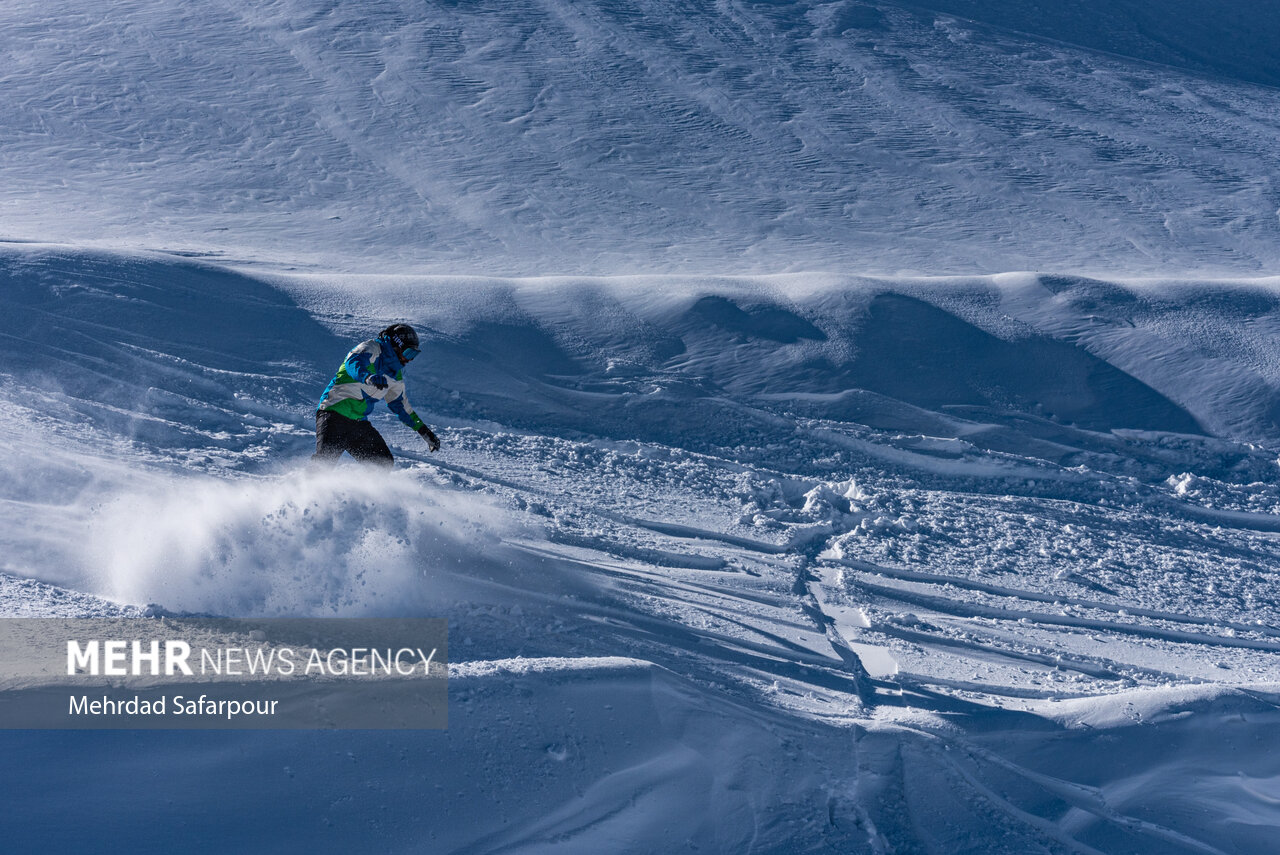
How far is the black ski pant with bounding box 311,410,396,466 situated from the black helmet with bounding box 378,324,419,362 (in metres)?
0.52

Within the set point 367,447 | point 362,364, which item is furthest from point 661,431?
point 362,364

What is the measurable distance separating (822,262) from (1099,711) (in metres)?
8.62

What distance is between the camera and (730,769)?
4.84 m

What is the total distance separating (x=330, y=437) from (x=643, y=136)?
11.6 metres

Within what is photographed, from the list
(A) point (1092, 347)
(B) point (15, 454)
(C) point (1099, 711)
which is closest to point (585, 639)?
(C) point (1099, 711)

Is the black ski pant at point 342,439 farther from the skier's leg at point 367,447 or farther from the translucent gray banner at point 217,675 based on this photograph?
the translucent gray banner at point 217,675

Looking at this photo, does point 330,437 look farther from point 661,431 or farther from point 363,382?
point 661,431

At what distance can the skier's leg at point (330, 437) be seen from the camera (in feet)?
21.0

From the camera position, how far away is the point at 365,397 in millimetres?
6371

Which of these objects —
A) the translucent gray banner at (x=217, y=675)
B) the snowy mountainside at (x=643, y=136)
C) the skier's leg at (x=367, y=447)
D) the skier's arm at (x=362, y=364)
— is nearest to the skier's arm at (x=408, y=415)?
the skier's leg at (x=367, y=447)

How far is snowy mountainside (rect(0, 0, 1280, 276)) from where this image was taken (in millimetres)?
14094

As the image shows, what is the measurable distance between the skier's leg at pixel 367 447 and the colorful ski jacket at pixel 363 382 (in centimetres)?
7

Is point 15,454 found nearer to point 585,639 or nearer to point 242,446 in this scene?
point 242,446

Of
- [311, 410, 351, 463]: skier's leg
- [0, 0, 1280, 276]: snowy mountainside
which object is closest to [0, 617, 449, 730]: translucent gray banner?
[311, 410, 351, 463]: skier's leg
